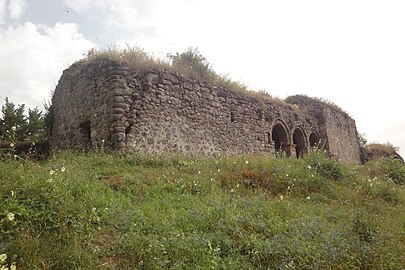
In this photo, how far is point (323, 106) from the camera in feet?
59.0

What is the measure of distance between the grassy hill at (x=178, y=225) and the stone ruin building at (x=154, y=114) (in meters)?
2.63

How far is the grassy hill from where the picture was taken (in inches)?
155

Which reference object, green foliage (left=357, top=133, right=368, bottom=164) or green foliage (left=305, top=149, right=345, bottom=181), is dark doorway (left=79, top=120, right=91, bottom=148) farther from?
green foliage (left=357, top=133, right=368, bottom=164)

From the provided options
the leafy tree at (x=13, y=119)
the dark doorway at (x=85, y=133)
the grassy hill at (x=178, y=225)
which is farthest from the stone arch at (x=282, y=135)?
the leafy tree at (x=13, y=119)

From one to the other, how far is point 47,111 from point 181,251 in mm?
11060

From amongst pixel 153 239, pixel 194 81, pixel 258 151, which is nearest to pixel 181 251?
pixel 153 239

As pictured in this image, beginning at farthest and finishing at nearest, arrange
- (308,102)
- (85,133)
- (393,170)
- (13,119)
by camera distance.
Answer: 1. (308,102)
2. (13,119)
3. (393,170)
4. (85,133)

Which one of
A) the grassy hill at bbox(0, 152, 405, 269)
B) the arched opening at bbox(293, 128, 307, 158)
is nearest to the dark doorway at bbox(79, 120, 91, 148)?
the grassy hill at bbox(0, 152, 405, 269)

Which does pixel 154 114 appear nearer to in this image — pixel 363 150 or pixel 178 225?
pixel 178 225

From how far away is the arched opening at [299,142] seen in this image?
646 inches

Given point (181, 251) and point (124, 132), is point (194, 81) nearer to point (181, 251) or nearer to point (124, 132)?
point (124, 132)

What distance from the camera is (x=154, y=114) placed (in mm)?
10492

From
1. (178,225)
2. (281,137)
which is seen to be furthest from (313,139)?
(178,225)

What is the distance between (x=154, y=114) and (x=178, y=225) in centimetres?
592
